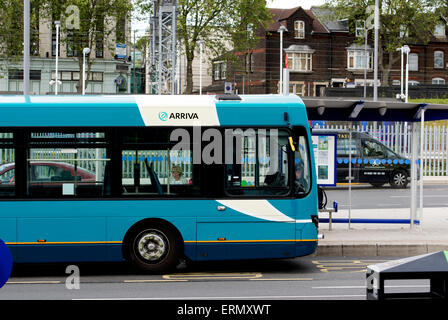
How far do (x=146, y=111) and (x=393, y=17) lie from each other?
57.3 meters

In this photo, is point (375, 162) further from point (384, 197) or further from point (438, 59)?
point (438, 59)

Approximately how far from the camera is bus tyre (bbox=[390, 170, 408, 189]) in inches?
954

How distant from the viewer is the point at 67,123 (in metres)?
10.2

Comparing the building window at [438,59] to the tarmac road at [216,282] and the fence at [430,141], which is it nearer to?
the fence at [430,141]

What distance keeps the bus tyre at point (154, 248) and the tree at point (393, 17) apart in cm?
5436

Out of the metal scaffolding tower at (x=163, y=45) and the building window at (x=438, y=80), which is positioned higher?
the building window at (x=438, y=80)

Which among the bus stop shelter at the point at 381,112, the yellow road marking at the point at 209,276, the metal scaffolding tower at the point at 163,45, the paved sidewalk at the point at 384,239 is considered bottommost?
the yellow road marking at the point at 209,276

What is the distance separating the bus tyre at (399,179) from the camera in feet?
79.5

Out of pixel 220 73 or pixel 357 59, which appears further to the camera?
pixel 220 73

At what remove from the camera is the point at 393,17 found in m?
63.7

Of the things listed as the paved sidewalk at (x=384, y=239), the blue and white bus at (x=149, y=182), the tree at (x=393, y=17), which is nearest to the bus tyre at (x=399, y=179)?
the paved sidewalk at (x=384, y=239)

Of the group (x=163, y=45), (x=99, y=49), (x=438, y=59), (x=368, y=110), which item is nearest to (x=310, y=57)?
(x=438, y=59)

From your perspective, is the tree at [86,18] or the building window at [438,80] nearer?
the tree at [86,18]
